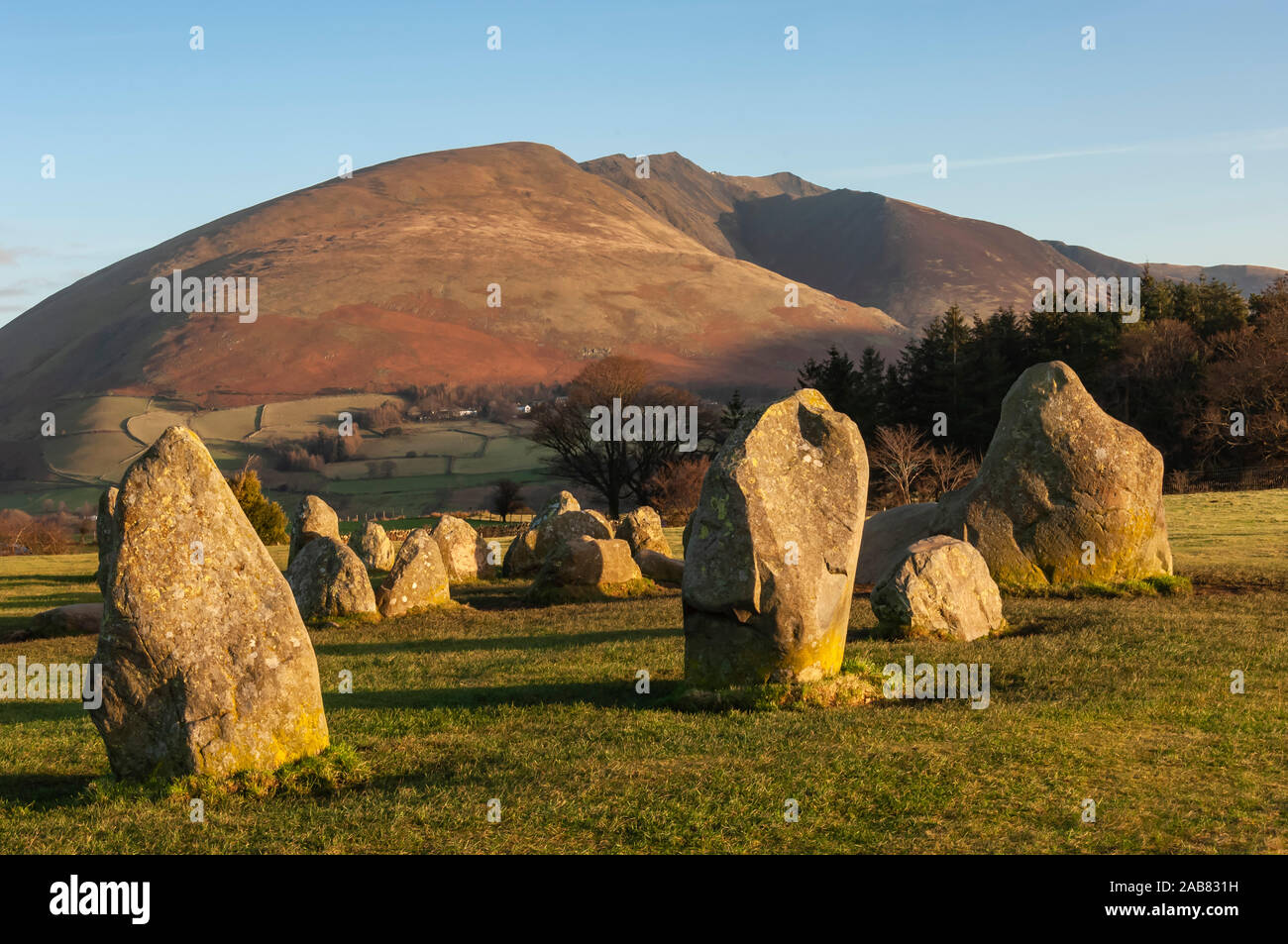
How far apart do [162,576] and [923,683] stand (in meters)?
8.61

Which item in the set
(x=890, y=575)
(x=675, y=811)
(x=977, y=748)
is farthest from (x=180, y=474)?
(x=890, y=575)

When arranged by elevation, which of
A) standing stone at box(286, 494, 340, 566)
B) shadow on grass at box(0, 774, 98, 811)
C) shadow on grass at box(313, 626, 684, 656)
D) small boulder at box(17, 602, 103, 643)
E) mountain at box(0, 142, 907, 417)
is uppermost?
mountain at box(0, 142, 907, 417)

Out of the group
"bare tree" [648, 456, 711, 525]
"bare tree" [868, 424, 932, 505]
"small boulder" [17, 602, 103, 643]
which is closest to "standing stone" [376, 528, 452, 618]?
"small boulder" [17, 602, 103, 643]

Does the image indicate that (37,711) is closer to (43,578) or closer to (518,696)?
(518,696)

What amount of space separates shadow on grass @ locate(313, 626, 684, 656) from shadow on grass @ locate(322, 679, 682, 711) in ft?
11.6

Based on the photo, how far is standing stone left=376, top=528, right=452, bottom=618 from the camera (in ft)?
74.1

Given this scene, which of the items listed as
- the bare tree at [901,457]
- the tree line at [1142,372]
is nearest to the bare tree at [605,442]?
the tree line at [1142,372]

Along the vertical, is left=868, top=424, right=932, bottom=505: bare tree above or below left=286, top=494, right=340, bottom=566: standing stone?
above

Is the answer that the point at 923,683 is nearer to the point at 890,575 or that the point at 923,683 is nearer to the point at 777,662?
the point at 777,662

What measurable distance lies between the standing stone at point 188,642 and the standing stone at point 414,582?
13.4 meters

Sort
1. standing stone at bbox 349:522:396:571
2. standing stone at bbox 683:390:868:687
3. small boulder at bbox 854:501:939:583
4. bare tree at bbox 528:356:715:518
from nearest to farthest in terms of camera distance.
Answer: standing stone at bbox 683:390:868:687, small boulder at bbox 854:501:939:583, standing stone at bbox 349:522:396:571, bare tree at bbox 528:356:715:518

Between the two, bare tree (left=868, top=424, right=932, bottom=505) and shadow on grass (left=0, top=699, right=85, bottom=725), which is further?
bare tree (left=868, top=424, right=932, bottom=505)

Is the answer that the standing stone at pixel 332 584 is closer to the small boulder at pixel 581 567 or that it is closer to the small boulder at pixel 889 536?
the small boulder at pixel 581 567

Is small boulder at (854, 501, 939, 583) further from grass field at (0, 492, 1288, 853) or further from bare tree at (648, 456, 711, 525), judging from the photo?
bare tree at (648, 456, 711, 525)
